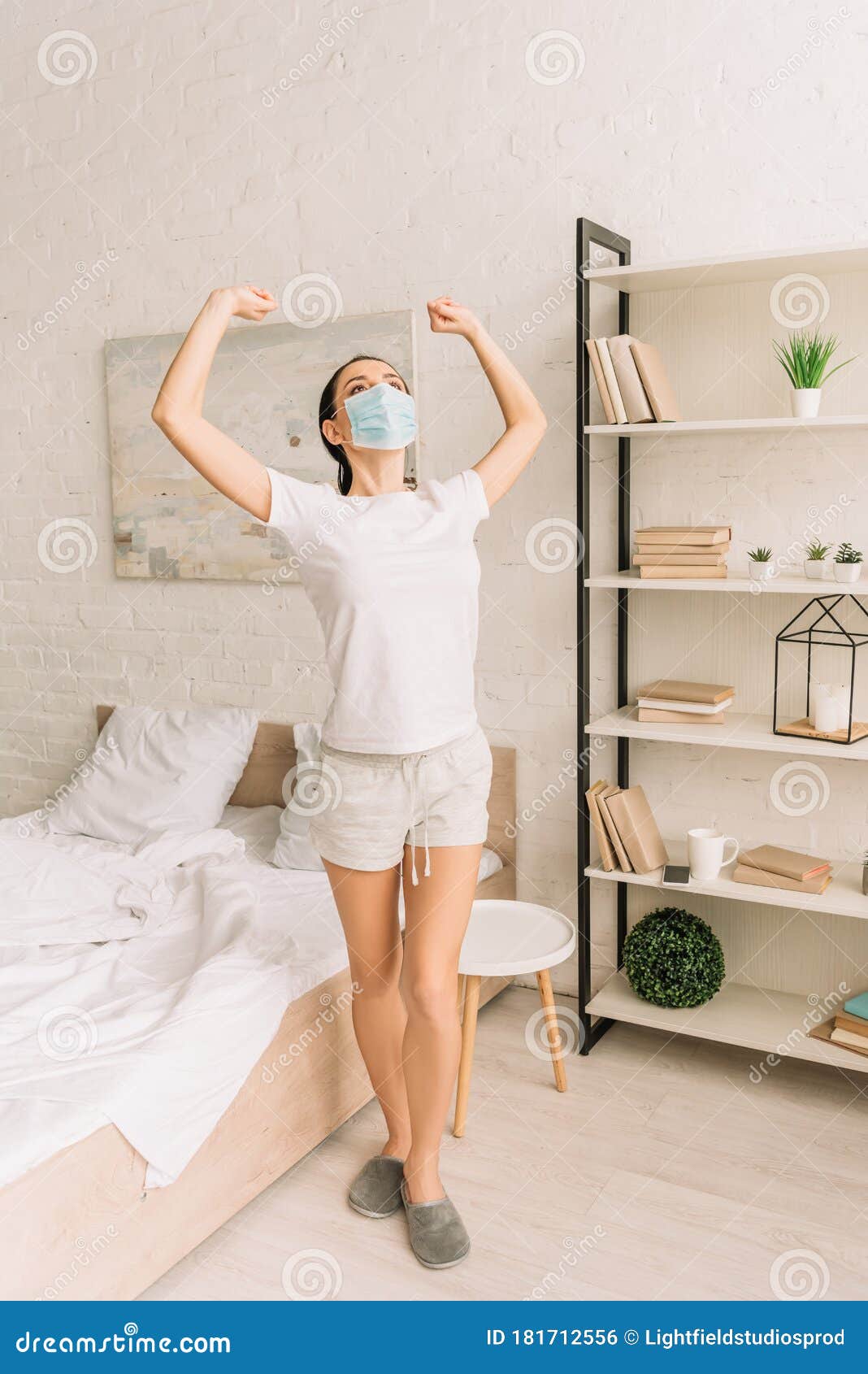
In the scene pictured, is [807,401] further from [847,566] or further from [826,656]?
[826,656]

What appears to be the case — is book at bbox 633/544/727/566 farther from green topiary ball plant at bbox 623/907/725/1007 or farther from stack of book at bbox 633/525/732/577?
green topiary ball plant at bbox 623/907/725/1007

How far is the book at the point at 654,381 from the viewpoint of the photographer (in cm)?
238

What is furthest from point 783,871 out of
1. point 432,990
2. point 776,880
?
point 432,990

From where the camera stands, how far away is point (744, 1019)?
2516mm

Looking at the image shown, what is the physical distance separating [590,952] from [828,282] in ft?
5.32

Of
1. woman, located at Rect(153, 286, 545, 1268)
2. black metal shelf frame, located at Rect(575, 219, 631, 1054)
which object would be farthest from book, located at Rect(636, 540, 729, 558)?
woman, located at Rect(153, 286, 545, 1268)

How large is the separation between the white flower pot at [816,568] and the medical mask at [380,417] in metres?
0.92

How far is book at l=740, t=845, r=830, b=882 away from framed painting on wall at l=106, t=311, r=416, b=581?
1290 millimetres

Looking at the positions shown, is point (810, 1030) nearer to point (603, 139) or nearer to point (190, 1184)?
point (190, 1184)

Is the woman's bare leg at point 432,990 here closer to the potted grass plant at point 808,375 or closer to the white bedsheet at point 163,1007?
the white bedsheet at point 163,1007

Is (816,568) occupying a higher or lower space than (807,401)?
lower

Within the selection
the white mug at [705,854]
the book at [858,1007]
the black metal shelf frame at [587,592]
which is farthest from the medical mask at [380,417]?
the book at [858,1007]

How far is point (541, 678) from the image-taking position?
287 centimetres

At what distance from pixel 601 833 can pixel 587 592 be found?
0.56m
